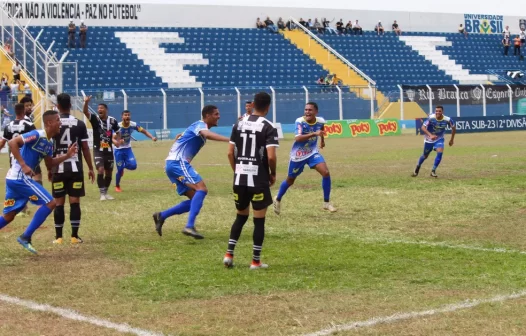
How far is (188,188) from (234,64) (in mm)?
45618

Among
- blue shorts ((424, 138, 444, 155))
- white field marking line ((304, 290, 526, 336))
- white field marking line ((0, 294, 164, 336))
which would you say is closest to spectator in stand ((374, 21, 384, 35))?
blue shorts ((424, 138, 444, 155))

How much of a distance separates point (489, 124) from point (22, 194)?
43164 millimetres

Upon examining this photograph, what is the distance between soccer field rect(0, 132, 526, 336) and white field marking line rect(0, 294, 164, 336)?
0.26 feet

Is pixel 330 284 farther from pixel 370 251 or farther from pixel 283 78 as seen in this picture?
pixel 283 78

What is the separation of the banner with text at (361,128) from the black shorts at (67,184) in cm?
3482

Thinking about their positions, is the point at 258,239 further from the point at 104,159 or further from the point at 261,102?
the point at 104,159

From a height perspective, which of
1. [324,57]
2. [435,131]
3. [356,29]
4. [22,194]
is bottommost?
[22,194]

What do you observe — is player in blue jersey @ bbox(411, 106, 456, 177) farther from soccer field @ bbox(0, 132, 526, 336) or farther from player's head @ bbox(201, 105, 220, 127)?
player's head @ bbox(201, 105, 220, 127)

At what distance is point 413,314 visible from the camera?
7840 millimetres

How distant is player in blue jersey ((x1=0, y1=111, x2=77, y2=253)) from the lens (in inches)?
441

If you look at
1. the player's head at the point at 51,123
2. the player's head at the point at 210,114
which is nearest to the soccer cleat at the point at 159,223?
the player's head at the point at 210,114

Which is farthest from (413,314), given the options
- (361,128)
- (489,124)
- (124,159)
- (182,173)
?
(489,124)

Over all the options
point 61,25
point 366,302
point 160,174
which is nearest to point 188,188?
point 366,302

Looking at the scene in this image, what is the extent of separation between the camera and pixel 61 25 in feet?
182
